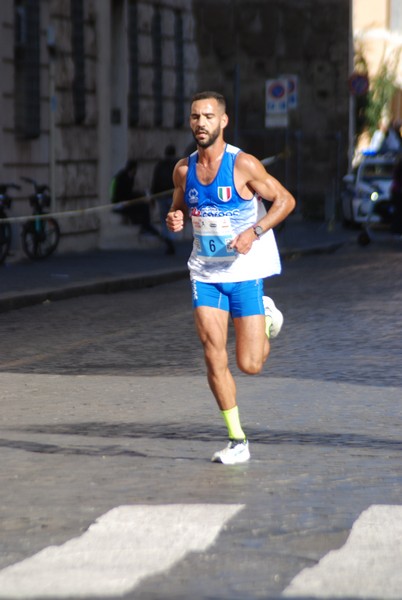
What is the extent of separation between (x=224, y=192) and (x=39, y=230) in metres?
15.8

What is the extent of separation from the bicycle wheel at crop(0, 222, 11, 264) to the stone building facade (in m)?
1.32

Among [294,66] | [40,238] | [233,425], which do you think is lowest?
[40,238]

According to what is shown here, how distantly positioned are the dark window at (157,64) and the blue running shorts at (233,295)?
23263 mm

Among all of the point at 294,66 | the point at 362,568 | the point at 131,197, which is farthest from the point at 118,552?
the point at 294,66

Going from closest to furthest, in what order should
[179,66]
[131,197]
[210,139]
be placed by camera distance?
[210,139], [131,197], [179,66]

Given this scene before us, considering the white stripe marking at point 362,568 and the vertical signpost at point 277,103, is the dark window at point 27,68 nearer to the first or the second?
the vertical signpost at point 277,103

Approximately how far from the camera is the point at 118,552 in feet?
18.9

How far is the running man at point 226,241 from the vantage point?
25.4ft

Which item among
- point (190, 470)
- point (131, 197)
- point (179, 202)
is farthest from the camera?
point (131, 197)

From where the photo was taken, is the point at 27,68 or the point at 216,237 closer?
the point at 216,237

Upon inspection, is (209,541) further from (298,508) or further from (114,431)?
(114,431)

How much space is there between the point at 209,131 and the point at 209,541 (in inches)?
94.0

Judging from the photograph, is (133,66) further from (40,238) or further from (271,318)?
(271,318)

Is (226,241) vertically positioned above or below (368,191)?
above
